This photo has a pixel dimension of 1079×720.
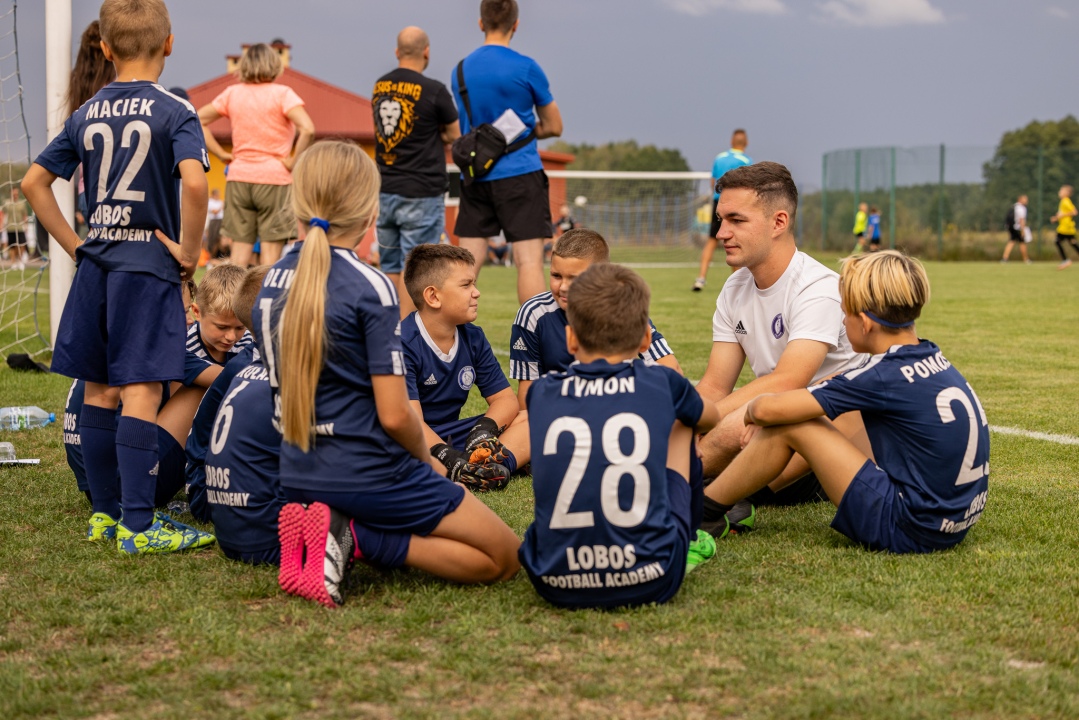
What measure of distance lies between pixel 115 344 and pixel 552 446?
5.55 ft

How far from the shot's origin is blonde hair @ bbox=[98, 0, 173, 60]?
143 inches

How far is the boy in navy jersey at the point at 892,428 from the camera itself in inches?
129

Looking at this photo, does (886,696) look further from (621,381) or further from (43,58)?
(43,58)

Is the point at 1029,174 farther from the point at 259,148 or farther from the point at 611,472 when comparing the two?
the point at 611,472

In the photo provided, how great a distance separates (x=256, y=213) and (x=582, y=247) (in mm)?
4744

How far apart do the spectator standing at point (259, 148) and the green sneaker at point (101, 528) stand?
504 centimetres

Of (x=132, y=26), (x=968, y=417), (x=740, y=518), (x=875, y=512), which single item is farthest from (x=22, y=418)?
(x=968, y=417)

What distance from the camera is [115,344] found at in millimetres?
3645

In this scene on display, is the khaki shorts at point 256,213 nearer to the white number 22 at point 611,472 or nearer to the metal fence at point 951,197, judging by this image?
the white number 22 at point 611,472

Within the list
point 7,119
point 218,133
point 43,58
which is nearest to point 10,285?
point 7,119

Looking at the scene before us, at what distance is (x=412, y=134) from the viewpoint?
26.3 feet

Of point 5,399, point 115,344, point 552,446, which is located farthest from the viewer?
point 5,399

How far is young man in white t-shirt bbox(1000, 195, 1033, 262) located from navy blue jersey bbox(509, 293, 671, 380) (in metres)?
27.9

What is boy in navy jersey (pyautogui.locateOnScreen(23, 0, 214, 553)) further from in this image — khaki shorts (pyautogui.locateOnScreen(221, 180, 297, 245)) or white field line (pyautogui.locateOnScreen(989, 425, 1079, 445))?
khaki shorts (pyautogui.locateOnScreen(221, 180, 297, 245))
